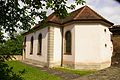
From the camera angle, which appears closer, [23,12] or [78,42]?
[23,12]

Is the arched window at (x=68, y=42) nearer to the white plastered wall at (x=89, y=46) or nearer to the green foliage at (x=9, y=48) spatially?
the white plastered wall at (x=89, y=46)

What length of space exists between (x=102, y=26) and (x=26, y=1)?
18.6 meters

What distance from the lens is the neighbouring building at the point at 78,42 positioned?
2303cm

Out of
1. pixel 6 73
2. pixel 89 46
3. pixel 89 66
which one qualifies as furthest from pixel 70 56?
pixel 6 73

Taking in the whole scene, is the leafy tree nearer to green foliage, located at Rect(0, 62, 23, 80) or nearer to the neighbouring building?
green foliage, located at Rect(0, 62, 23, 80)

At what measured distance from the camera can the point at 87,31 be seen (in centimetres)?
2336

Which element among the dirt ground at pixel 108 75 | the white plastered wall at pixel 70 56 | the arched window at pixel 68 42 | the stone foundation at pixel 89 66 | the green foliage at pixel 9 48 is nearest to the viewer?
the dirt ground at pixel 108 75

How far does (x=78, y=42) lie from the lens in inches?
926

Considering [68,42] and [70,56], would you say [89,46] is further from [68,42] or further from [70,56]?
[68,42]

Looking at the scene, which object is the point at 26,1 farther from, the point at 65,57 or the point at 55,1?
the point at 65,57

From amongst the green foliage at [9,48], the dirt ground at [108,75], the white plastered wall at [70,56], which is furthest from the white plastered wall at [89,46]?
the green foliage at [9,48]

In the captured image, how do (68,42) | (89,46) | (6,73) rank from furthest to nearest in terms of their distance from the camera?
(68,42)
(89,46)
(6,73)

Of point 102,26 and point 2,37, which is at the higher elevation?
point 102,26

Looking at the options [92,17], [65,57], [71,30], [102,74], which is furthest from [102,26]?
[102,74]
